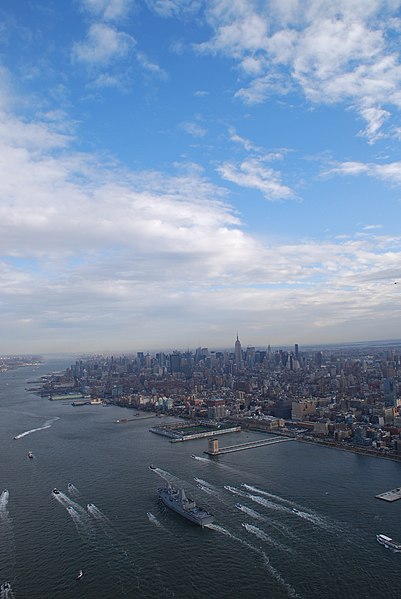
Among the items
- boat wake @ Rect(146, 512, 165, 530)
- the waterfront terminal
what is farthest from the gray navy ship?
the waterfront terminal

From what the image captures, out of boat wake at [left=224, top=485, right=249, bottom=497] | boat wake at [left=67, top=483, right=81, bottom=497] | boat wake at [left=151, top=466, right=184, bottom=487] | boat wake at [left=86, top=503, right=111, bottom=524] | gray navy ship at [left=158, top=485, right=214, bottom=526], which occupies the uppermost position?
gray navy ship at [left=158, top=485, right=214, bottom=526]

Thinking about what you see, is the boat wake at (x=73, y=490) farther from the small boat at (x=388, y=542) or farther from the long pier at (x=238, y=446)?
the small boat at (x=388, y=542)

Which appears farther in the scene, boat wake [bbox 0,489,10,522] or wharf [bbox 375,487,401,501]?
wharf [bbox 375,487,401,501]

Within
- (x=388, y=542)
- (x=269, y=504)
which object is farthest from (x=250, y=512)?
(x=388, y=542)

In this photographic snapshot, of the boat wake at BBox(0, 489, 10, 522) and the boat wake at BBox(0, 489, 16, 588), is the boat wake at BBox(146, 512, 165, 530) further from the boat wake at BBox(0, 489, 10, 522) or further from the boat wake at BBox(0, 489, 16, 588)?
the boat wake at BBox(0, 489, 10, 522)

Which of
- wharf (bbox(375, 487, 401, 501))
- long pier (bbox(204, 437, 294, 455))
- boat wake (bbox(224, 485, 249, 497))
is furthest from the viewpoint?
long pier (bbox(204, 437, 294, 455))

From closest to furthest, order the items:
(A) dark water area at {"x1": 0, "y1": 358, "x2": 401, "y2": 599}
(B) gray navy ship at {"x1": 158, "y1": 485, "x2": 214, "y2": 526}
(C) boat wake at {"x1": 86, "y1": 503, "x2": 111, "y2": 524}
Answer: (A) dark water area at {"x1": 0, "y1": 358, "x2": 401, "y2": 599}, (B) gray navy ship at {"x1": 158, "y1": 485, "x2": 214, "y2": 526}, (C) boat wake at {"x1": 86, "y1": 503, "x2": 111, "y2": 524}

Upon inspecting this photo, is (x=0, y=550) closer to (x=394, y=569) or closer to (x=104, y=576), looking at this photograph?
(x=104, y=576)
